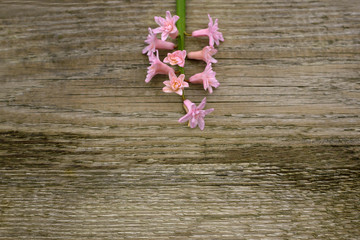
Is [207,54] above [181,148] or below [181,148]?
above

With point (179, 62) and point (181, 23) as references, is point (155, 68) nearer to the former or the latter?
point (179, 62)

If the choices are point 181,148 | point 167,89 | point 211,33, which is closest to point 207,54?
point 211,33

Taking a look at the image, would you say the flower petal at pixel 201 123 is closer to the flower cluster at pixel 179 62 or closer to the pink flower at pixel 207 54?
the flower cluster at pixel 179 62

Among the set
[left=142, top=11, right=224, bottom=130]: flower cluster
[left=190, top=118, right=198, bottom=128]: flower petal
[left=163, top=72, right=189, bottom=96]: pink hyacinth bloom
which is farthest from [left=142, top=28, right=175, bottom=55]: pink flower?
[left=190, top=118, right=198, bottom=128]: flower petal

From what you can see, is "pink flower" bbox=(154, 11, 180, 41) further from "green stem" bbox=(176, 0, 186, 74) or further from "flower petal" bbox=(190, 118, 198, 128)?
"flower petal" bbox=(190, 118, 198, 128)

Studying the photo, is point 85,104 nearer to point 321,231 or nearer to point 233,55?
point 233,55

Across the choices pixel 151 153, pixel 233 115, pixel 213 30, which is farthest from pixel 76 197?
pixel 213 30
